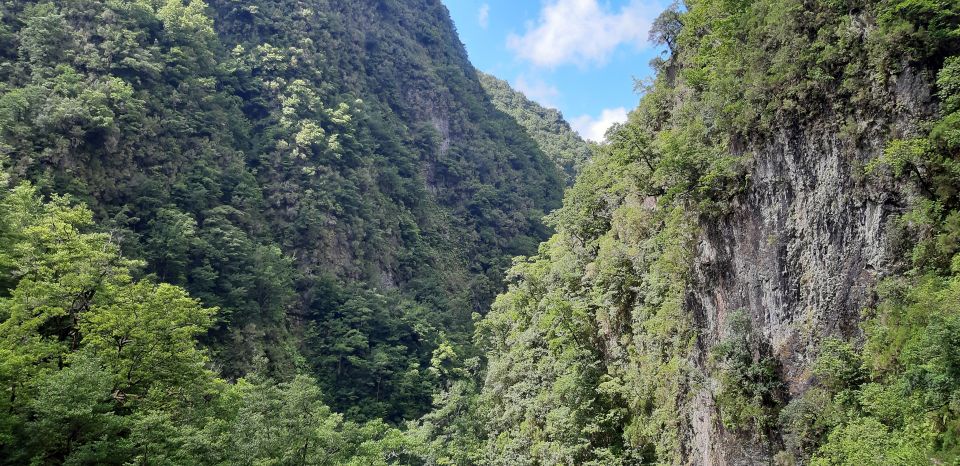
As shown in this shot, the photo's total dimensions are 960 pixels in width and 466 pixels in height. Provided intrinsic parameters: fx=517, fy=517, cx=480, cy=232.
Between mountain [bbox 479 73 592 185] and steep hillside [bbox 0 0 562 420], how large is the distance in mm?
20109

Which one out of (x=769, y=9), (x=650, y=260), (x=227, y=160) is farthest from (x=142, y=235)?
(x=769, y=9)

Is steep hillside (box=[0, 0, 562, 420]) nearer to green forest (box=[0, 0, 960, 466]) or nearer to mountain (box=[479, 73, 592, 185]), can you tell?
green forest (box=[0, 0, 960, 466])

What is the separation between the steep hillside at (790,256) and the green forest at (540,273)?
0.06 metres

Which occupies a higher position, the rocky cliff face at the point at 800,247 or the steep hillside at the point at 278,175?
the steep hillside at the point at 278,175

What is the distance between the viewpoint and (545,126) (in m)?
107

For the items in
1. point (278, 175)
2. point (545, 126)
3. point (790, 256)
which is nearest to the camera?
point (790, 256)

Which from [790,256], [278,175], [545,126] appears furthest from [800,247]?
[545,126]

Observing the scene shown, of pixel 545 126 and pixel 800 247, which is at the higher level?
pixel 545 126

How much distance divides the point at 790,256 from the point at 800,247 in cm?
30

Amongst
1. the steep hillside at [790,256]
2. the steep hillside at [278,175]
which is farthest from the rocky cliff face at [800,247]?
the steep hillside at [278,175]

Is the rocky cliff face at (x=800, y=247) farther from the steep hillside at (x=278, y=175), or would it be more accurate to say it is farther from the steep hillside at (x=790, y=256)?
the steep hillside at (x=278, y=175)

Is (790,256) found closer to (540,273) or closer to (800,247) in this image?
(800,247)

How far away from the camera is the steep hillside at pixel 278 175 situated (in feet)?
110

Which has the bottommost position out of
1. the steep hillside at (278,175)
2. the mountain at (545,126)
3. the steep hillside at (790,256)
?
the steep hillside at (790,256)
